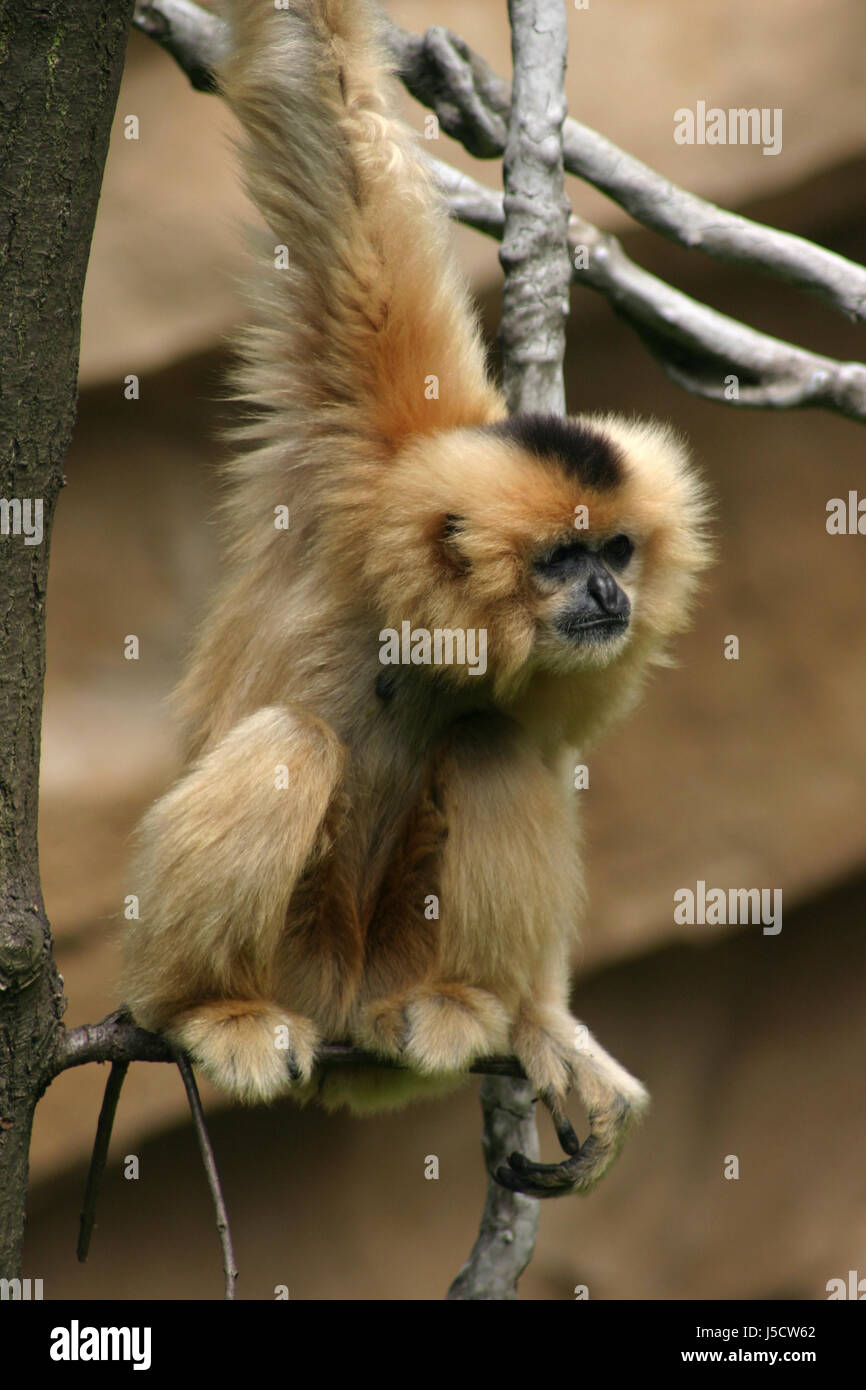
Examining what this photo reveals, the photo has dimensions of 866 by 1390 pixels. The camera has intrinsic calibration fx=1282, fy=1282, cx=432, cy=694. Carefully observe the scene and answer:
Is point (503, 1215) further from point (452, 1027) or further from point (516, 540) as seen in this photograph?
point (516, 540)

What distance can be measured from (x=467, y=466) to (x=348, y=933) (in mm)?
1376

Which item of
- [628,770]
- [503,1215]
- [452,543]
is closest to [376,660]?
[452,543]

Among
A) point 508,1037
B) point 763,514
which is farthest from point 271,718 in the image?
point 763,514

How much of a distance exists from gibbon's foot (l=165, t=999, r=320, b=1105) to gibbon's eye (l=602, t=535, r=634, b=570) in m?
1.62

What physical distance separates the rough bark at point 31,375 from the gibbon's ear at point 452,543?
44.2 inches

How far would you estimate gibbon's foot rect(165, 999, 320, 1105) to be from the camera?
331 cm

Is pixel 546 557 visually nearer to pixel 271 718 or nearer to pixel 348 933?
pixel 271 718

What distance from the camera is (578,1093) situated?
3855mm

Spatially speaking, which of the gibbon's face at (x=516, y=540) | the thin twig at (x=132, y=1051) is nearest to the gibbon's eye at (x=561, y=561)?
the gibbon's face at (x=516, y=540)

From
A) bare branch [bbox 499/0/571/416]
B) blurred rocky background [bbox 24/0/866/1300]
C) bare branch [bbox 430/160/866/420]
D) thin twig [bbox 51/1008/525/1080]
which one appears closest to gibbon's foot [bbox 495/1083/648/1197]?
thin twig [bbox 51/1008/525/1080]

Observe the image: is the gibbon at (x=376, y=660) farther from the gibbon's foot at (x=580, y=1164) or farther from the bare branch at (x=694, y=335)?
the bare branch at (x=694, y=335)

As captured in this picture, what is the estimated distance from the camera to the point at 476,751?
12.2 feet

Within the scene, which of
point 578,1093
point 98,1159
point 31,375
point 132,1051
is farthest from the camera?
point 578,1093

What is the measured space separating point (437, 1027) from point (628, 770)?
400cm
